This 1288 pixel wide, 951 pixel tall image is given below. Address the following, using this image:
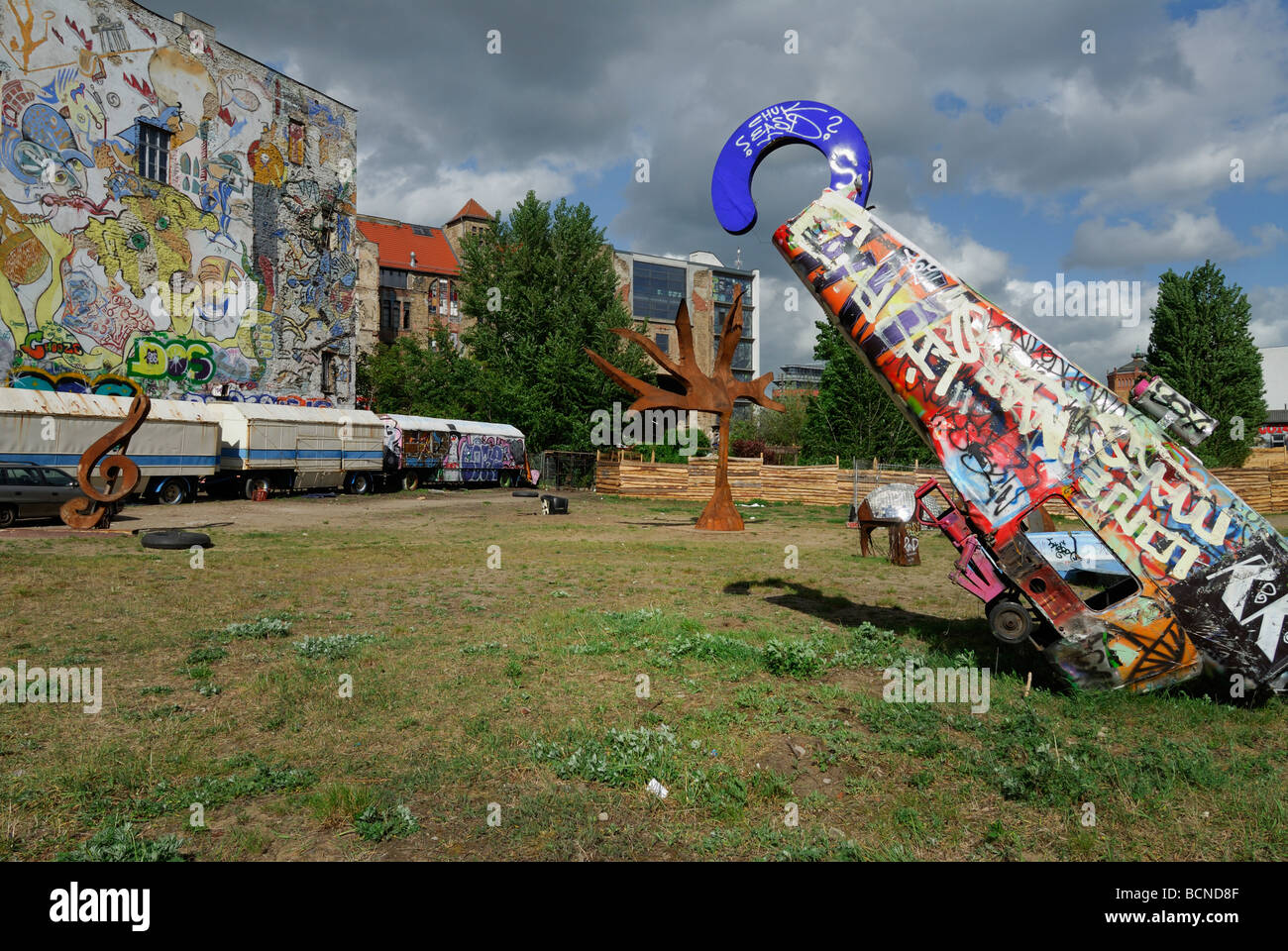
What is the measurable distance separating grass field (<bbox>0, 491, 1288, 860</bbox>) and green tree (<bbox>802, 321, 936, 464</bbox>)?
35.4 meters

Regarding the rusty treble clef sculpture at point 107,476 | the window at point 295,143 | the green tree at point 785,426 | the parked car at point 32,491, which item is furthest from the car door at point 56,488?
the green tree at point 785,426

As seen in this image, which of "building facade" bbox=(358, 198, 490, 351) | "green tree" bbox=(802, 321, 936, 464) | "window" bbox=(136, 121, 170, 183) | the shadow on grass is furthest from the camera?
"building facade" bbox=(358, 198, 490, 351)

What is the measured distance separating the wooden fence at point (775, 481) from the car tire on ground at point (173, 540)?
2149 centimetres

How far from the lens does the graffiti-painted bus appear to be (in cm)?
3716

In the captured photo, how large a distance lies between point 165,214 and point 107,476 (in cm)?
1738

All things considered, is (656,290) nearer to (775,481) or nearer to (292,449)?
(775,481)

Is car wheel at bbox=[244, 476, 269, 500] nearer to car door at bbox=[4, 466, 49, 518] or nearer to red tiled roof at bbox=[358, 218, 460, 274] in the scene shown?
car door at bbox=[4, 466, 49, 518]

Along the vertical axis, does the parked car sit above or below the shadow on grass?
above

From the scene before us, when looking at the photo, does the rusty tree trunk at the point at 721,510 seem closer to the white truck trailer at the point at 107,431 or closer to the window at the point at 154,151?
the white truck trailer at the point at 107,431

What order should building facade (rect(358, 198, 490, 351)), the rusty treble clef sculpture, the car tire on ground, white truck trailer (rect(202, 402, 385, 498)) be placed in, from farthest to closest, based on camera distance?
building facade (rect(358, 198, 490, 351)) < white truck trailer (rect(202, 402, 385, 498)) < the rusty treble clef sculpture < the car tire on ground

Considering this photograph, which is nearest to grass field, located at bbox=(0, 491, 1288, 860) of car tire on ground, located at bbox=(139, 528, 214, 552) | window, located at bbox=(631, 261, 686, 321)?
car tire on ground, located at bbox=(139, 528, 214, 552)
